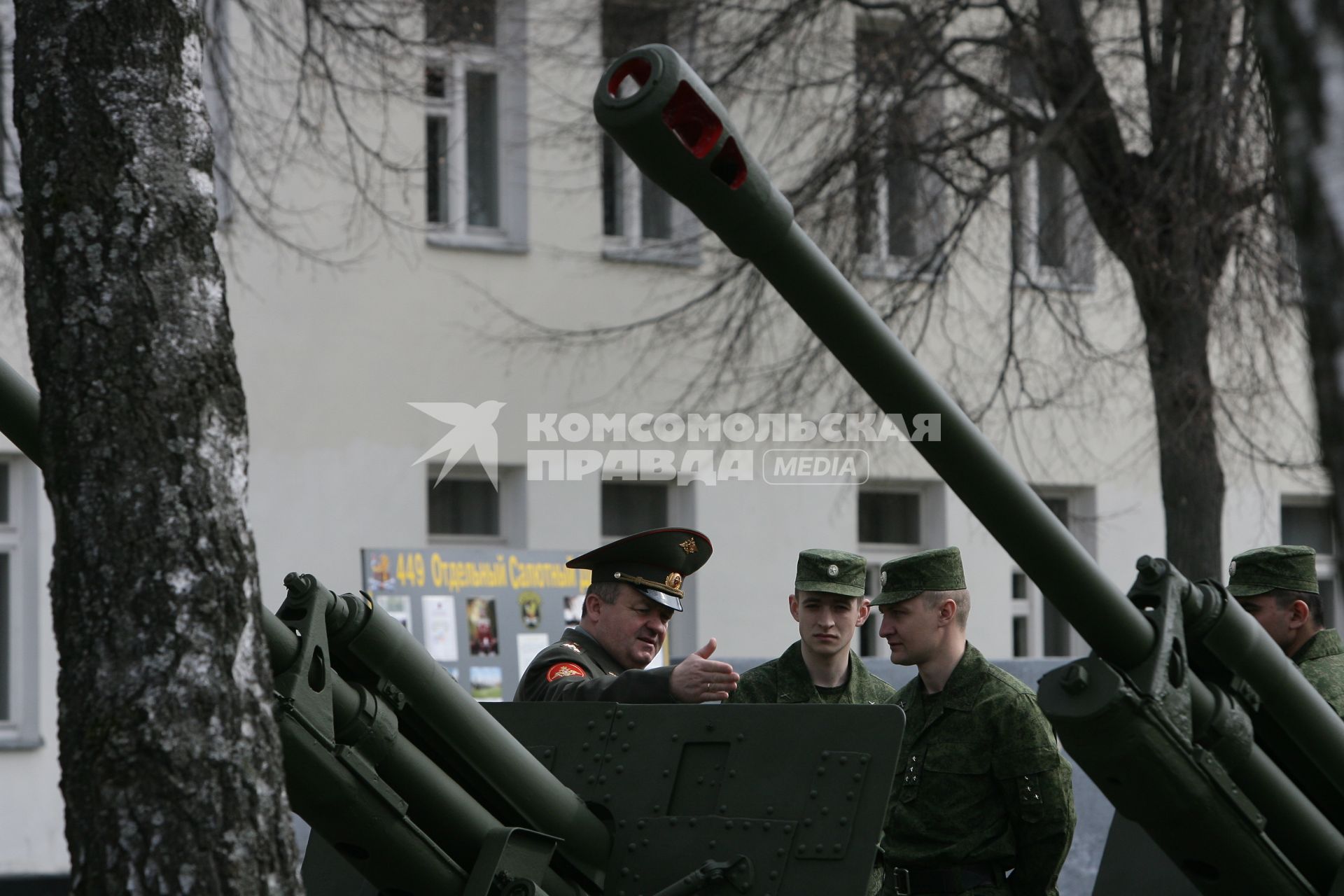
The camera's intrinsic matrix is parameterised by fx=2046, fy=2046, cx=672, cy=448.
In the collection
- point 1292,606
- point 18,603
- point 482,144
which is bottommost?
point 18,603

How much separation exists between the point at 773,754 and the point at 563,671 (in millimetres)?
807

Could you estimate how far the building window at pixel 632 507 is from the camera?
44.1ft

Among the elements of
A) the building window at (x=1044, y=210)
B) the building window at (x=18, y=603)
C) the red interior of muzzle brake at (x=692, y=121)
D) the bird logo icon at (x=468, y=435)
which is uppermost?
the building window at (x=1044, y=210)

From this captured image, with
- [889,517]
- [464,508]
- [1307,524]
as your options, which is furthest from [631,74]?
[1307,524]

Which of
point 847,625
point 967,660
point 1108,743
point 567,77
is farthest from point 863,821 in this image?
point 567,77

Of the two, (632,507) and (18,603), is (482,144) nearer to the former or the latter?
(632,507)

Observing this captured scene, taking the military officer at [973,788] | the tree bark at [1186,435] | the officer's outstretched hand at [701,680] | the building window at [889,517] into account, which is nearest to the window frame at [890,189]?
the tree bark at [1186,435]

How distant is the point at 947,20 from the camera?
10.7 meters

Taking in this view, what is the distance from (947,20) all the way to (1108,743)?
7619 millimetres

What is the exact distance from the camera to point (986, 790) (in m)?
4.81

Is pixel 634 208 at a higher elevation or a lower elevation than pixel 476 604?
higher

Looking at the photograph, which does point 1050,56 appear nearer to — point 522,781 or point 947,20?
point 947,20

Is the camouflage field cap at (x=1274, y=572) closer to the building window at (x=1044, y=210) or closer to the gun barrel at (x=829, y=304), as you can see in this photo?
the gun barrel at (x=829, y=304)

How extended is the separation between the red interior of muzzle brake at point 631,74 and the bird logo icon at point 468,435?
32.7 feet
